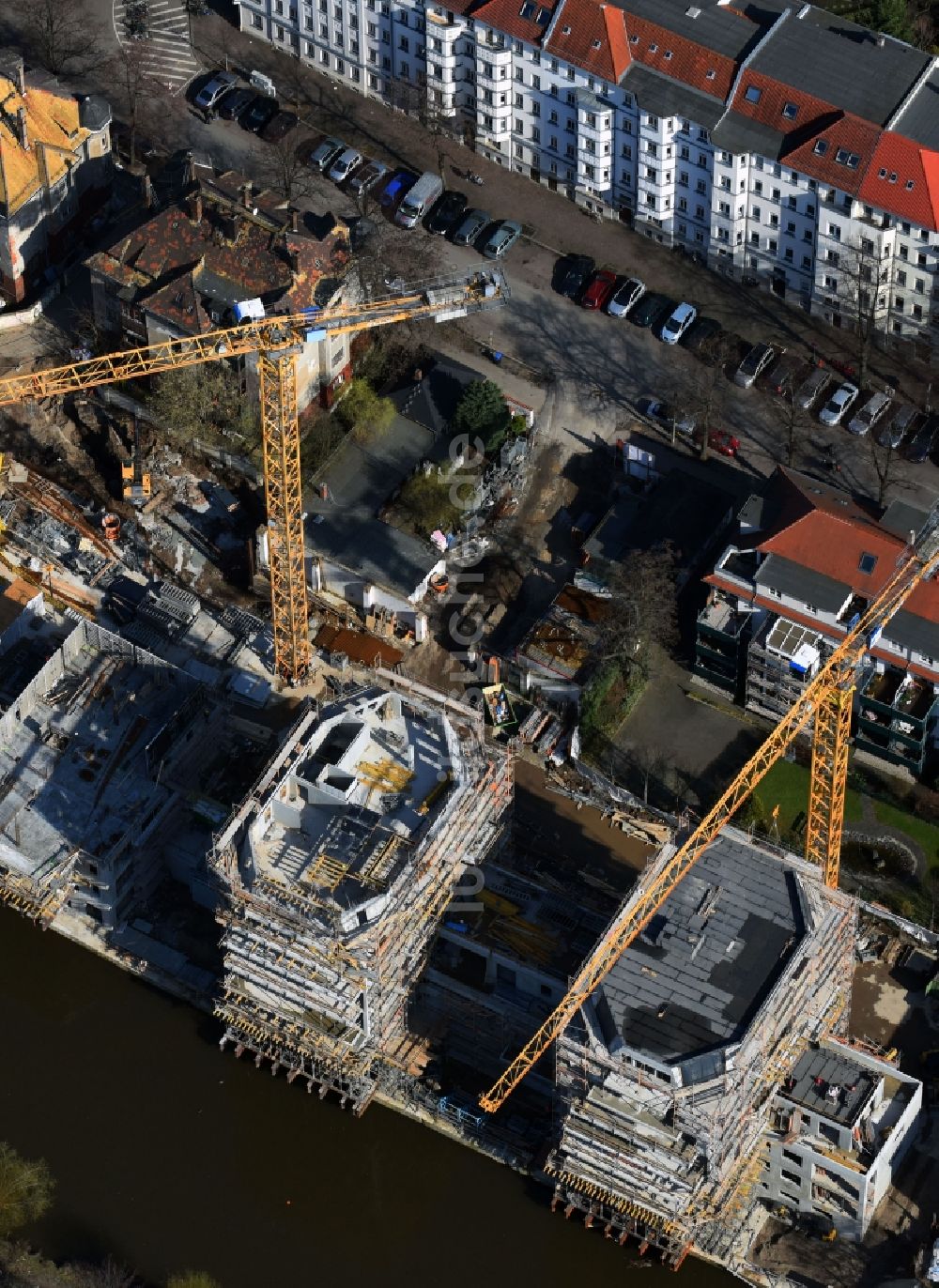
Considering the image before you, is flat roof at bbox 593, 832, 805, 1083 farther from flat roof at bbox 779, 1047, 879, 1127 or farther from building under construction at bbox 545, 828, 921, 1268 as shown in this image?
flat roof at bbox 779, 1047, 879, 1127

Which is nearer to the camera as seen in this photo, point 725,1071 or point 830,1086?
point 725,1071

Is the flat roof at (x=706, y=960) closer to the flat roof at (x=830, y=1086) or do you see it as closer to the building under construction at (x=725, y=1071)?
the building under construction at (x=725, y=1071)

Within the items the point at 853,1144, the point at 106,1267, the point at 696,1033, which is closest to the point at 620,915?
the point at 696,1033

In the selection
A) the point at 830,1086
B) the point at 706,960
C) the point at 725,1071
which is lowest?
the point at 725,1071

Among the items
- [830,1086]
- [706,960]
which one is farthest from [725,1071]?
[830,1086]

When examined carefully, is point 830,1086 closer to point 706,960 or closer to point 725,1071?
point 725,1071

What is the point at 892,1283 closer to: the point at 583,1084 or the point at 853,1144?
the point at 853,1144

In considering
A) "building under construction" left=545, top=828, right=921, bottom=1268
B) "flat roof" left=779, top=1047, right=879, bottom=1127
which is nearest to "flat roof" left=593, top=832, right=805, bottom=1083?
"building under construction" left=545, top=828, right=921, bottom=1268
